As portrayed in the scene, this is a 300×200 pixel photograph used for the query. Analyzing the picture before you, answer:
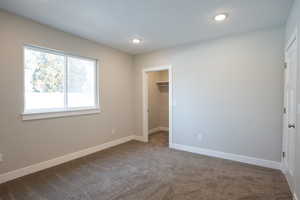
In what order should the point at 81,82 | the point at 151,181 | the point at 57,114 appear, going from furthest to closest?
1. the point at 81,82
2. the point at 57,114
3. the point at 151,181

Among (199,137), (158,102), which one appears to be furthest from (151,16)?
(158,102)

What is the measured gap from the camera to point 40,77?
295 cm

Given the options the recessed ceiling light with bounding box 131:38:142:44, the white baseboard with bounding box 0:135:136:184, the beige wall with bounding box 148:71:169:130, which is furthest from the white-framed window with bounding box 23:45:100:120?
the beige wall with bounding box 148:71:169:130

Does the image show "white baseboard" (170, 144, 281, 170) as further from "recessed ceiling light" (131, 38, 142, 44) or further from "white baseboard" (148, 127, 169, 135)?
"recessed ceiling light" (131, 38, 142, 44)

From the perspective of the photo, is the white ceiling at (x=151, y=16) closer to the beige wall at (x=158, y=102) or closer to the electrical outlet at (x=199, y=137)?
the electrical outlet at (x=199, y=137)

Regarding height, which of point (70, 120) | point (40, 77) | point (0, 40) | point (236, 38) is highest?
point (236, 38)

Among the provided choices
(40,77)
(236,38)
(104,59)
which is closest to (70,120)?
(40,77)

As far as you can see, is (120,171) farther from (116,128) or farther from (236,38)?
(236,38)

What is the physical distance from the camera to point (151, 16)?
2.61 metres

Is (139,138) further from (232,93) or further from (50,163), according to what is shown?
(232,93)

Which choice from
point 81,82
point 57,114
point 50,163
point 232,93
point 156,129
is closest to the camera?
point 50,163

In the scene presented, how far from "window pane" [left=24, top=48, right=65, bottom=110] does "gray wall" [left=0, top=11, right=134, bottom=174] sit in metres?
0.16

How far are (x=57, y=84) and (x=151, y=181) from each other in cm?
268

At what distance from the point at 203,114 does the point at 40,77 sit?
3574mm
